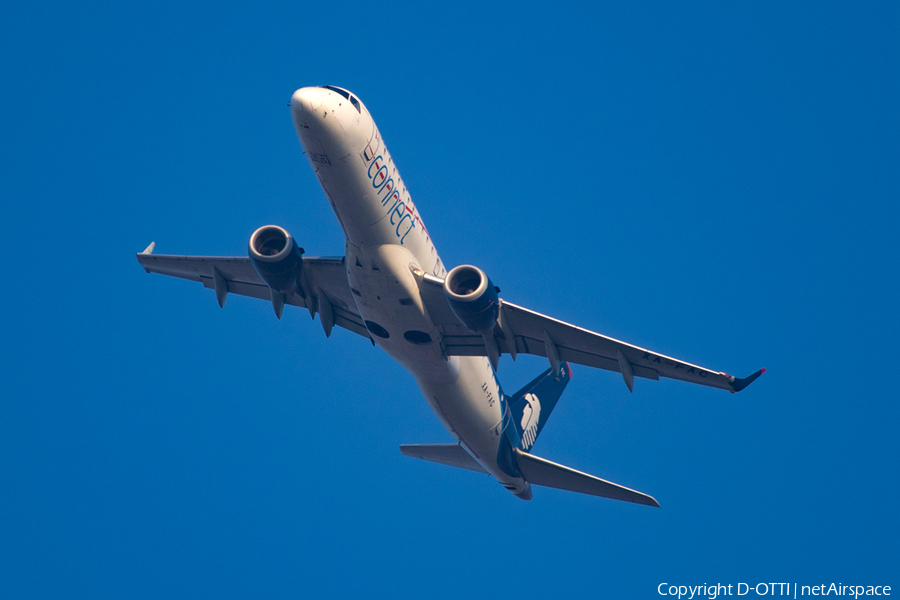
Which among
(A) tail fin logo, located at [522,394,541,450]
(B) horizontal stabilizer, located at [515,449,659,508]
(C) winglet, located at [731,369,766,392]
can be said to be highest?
(A) tail fin logo, located at [522,394,541,450]

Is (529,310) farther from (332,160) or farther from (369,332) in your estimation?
(332,160)

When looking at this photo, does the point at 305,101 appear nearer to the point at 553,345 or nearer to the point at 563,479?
the point at 553,345

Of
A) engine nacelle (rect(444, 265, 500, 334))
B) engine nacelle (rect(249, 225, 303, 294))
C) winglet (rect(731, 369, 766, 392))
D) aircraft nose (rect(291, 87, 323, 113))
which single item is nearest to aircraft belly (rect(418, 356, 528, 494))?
engine nacelle (rect(444, 265, 500, 334))

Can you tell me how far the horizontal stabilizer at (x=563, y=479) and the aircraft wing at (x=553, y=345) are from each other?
256 inches

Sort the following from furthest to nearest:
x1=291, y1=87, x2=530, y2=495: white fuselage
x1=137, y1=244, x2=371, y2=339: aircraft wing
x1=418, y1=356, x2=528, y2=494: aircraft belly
Result: x1=418, y1=356, x2=528, y2=494: aircraft belly
x1=137, y1=244, x2=371, y2=339: aircraft wing
x1=291, y1=87, x2=530, y2=495: white fuselage

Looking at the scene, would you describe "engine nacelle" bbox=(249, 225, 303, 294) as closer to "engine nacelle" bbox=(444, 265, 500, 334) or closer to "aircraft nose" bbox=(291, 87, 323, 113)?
"engine nacelle" bbox=(444, 265, 500, 334)

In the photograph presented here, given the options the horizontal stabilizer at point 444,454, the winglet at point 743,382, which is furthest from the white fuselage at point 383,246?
the winglet at point 743,382

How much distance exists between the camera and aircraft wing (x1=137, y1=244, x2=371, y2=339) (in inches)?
1217

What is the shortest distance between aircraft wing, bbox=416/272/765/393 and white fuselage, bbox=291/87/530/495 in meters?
0.57

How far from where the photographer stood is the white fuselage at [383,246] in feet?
81.8

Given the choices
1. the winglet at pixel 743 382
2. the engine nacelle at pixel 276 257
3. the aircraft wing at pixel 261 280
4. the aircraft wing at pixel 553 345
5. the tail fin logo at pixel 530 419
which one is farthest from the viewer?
the tail fin logo at pixel 530 419

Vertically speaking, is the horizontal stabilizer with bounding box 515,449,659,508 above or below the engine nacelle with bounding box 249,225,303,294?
above

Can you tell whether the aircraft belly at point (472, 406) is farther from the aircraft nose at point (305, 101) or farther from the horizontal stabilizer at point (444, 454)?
the aircraft nose at point (305, 101)

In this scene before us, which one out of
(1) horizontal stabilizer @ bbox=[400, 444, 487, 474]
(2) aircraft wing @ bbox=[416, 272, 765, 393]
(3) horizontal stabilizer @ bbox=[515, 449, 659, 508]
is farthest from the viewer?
(1) horizontal stabilizer @ bbox=[400, 444, 487, 474]
